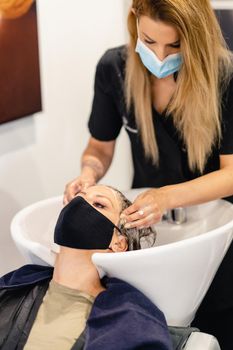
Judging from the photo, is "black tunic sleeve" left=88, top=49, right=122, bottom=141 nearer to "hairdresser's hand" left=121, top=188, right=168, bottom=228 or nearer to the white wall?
the white wall

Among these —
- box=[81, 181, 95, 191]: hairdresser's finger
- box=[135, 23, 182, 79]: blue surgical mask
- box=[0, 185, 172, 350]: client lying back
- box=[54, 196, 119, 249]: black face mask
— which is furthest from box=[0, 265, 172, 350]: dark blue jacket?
box=[135, 23, 182, 79]: blue surgical mask

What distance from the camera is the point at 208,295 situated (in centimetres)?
165

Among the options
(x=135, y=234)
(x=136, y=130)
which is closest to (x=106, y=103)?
(x=136, y=130)

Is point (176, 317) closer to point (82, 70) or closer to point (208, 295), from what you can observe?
point (208, 295)

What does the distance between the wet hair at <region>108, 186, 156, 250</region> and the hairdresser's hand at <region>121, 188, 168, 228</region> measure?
45 mm

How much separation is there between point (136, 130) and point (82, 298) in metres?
0.55

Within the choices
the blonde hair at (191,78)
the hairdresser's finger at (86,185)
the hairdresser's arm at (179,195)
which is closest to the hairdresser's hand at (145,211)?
the hairdresser's arm at (179,195)

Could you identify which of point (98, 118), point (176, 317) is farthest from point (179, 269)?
point (98, 118)

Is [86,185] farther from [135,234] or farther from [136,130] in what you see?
[136,130]

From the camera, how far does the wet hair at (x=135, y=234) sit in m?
1.36

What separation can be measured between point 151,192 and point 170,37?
0.38m

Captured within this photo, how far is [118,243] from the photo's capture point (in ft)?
4.39

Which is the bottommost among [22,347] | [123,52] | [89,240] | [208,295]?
[208,295]

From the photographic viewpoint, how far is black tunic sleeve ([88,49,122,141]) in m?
1.65
